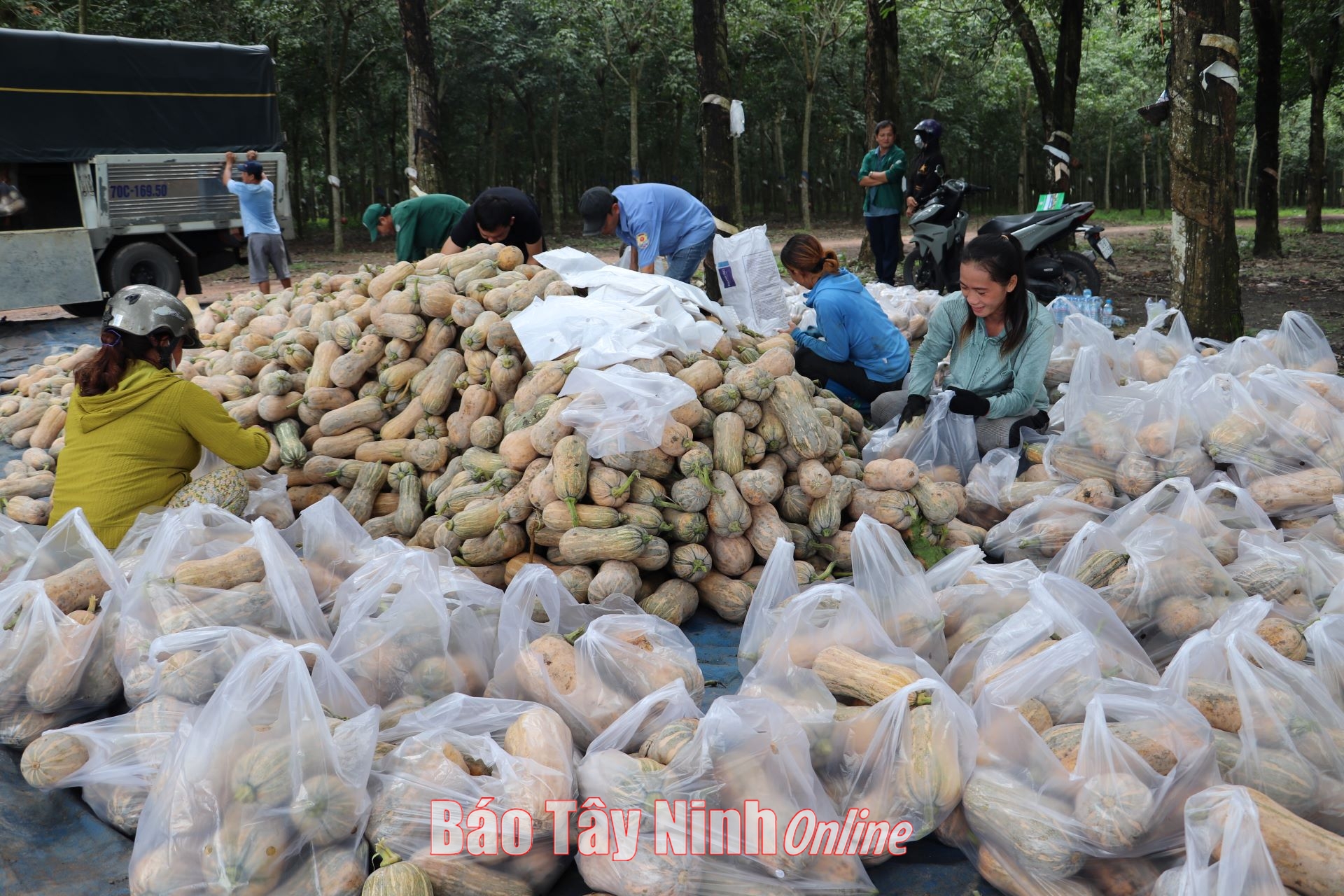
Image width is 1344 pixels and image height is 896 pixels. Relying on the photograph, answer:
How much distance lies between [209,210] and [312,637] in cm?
1140

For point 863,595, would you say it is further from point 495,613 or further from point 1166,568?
point 495,613

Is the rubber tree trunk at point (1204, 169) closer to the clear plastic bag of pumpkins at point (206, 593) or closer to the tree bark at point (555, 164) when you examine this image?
the clear plastic bag of pumpkins at point (206, 593)

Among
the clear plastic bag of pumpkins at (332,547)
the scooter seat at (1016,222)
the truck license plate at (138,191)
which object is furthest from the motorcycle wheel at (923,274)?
the truck license plate at (138,191)

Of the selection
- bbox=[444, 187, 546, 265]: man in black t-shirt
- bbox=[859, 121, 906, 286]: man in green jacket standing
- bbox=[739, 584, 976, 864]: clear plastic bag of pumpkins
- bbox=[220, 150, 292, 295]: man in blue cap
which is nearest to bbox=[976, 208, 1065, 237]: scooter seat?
bbox=[859, 121, 906, 286]: man in green jacket standing

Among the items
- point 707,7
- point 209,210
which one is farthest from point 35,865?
point 209,210

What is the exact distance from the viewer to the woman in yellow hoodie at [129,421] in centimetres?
407

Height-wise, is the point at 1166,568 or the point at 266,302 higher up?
the point at 266,302

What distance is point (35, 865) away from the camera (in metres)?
2.63

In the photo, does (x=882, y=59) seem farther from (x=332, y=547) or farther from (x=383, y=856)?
(x=383, y=856)

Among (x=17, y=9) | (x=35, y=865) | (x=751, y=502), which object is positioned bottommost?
(x=35, y=865)

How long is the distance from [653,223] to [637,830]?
551 centimetres

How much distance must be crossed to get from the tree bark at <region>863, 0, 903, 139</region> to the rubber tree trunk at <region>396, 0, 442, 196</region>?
593 cm

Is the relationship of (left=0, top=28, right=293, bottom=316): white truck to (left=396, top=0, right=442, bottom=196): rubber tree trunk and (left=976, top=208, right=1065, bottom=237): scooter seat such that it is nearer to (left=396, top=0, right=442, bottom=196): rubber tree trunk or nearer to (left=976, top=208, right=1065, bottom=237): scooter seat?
(left=396, top=0, right=442, bottom=196): rubber tree trunk

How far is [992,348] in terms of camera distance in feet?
17.2
